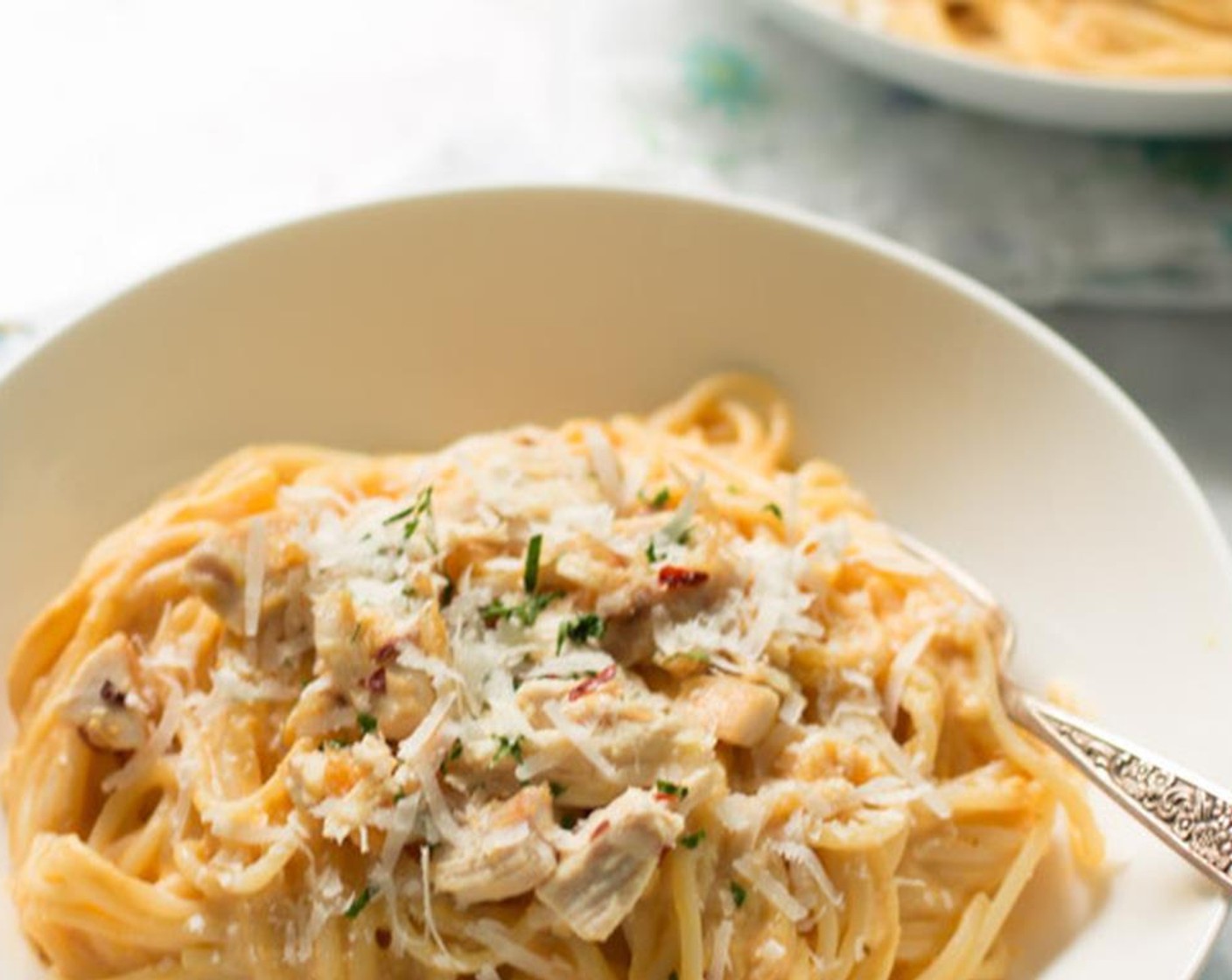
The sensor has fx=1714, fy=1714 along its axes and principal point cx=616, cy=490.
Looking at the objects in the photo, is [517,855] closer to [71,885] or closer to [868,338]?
[71,885]

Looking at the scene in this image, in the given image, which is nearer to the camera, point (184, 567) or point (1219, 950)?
point (184, 567)

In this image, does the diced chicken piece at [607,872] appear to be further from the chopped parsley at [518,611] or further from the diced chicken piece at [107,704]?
the diced chicken piece at [107,704]

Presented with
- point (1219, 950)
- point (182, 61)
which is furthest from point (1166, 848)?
point (182, 61)

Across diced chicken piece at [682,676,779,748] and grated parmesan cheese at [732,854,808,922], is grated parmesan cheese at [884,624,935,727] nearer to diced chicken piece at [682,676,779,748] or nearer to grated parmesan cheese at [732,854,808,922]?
diced chicken piece at [682,676,779,748]

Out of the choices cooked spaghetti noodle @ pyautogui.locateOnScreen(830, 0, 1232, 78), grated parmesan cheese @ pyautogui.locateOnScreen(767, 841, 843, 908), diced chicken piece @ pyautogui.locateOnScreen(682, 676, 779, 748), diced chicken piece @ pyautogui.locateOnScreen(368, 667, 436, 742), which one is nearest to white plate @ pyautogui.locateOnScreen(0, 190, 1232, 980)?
grated parmesan cheese @ pyautogui.locateOnScreen(767, 841, 843, 908)

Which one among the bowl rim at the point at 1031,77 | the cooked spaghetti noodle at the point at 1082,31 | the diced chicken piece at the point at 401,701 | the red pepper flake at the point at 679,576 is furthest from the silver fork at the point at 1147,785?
the cooked spaghetti noodle at the point at 1082,31

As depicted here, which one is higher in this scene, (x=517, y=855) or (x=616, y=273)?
(x=616, y=273)
